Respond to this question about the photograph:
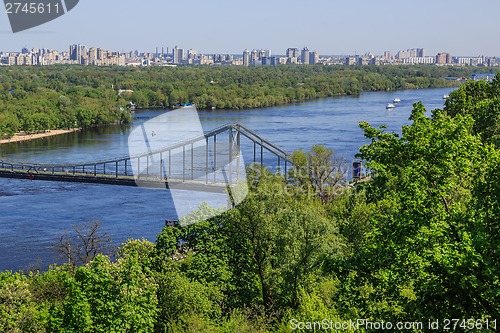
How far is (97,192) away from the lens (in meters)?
25.2

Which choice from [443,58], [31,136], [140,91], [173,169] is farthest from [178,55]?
[173,169]

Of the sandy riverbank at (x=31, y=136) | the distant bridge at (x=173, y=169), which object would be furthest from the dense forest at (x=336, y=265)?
the sandy riverbank at (x=31, y=136)

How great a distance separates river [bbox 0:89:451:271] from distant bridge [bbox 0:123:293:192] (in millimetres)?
369

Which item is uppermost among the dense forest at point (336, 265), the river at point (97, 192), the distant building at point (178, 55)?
the distant building at point (178, 55)

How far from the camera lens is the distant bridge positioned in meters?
25.3

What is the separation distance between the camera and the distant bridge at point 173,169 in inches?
998

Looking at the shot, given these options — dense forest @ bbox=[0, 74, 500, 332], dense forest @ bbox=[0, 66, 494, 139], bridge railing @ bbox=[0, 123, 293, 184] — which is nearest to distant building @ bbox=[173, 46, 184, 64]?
dense forest @ bbox=[0, 66, 494, 139]

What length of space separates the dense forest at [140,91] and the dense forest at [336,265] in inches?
1265

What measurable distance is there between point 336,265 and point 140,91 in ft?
189

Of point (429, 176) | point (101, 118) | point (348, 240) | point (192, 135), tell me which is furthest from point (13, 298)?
point (101, 118)

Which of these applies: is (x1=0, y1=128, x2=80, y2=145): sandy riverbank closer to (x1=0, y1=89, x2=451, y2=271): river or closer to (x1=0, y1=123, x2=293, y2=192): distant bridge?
(x1=0, y1=89, x2=451, y2=271): river
